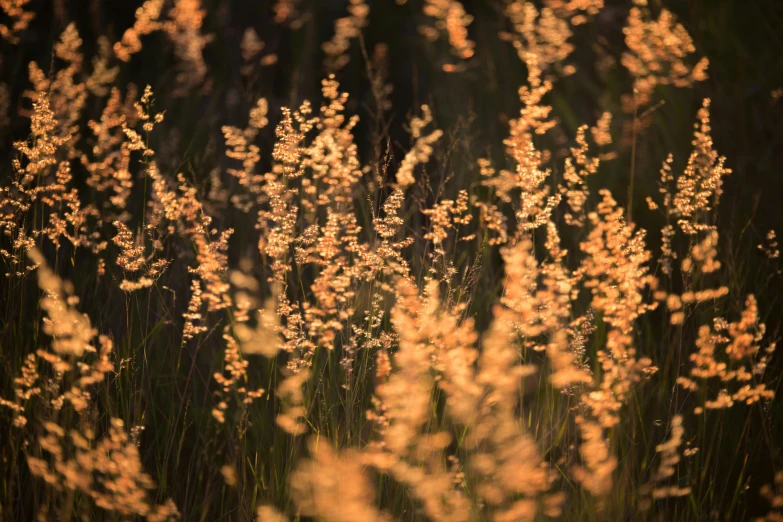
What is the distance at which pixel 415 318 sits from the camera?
1.92m

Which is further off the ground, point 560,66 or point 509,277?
point 560,66

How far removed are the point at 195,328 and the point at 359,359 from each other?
0.47m

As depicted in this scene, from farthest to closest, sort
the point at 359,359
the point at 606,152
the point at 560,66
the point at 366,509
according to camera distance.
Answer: the point at 560,66 < the point at 606,152 < the point at 359,359 < the point at 366,509

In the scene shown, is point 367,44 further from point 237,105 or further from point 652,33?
point 652,33

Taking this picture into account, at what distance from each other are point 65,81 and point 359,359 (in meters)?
1.59

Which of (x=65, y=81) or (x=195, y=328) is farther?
(x=65, y=81)

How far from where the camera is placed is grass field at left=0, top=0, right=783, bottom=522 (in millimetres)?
1808

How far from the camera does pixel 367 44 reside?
382 cm

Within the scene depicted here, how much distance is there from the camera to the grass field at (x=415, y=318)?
1808mm

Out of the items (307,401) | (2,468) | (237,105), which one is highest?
(237,105)

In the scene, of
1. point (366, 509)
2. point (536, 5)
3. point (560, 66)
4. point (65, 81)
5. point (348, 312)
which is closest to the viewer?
point (366, 509)

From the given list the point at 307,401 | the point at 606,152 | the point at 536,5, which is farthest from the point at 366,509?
the point at 536,5

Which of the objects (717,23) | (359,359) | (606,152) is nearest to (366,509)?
(359,359)

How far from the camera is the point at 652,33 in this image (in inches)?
122
